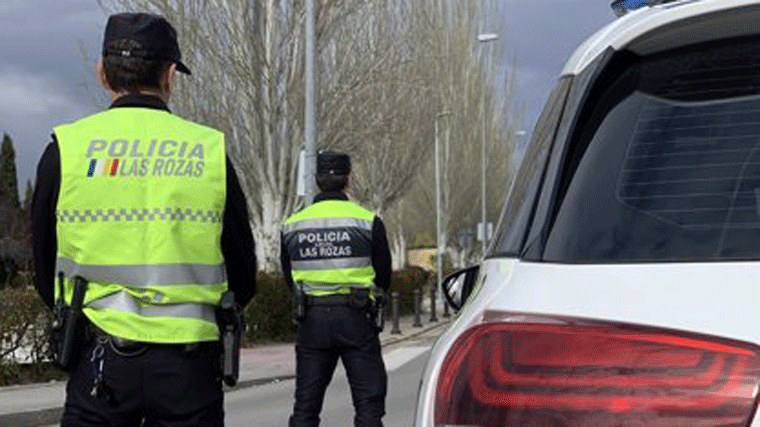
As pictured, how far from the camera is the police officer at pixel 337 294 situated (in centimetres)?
581

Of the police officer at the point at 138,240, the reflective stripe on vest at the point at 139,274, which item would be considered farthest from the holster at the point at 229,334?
the reflective stripe on vest at the point at 139,274

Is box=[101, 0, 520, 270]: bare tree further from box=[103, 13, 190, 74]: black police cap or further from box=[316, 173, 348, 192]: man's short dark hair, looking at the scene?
box=[103, 13, 190, 74]: black police cap

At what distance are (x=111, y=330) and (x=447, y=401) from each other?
4.16ft

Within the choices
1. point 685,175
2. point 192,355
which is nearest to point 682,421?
point 685,175

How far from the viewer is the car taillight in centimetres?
169

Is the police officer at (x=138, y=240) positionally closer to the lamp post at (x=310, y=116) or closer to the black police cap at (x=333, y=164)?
the black police cap at (x=333, y=164)

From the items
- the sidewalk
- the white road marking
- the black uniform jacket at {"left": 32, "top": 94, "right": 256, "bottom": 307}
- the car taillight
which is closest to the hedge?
the sidewalk

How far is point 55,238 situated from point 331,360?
9.55 ft

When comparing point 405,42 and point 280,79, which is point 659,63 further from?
point 405,42

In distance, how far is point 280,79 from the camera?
2442cm

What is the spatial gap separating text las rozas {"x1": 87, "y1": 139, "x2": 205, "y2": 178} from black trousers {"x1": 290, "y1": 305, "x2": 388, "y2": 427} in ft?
9.47

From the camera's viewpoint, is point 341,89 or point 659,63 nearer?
point 659,63

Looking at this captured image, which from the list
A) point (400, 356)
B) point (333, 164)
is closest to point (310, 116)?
point (400, 356)

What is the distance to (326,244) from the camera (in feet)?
19.3
